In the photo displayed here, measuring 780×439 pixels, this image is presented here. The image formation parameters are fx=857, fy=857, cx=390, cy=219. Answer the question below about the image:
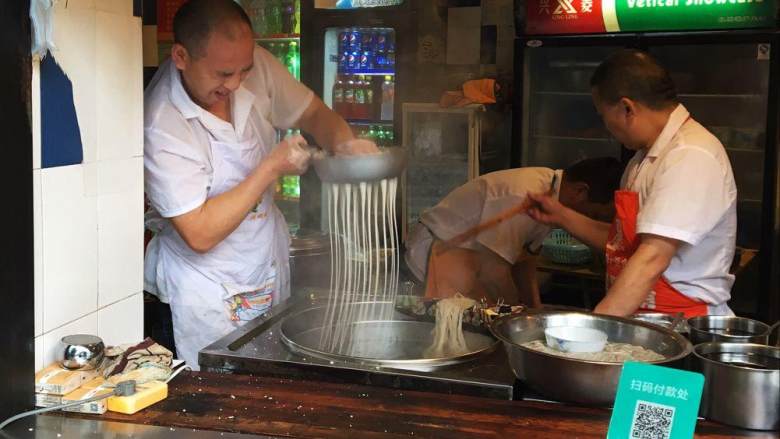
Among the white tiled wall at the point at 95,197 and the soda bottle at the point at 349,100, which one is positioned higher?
the soda bottle at the point at 349,100

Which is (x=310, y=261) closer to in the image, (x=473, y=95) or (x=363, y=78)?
(x=473, y=95)

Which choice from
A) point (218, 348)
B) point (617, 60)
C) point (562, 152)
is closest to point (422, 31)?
point (562, 152)

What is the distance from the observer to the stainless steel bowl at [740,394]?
1713mm

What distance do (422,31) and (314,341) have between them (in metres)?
3.82

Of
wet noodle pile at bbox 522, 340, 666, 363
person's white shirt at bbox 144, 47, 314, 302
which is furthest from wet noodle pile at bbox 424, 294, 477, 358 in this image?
person's white shirt at bbox 144, 47, 314, 302

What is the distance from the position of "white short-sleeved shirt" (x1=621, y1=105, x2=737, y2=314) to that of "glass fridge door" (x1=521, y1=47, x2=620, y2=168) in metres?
2.65

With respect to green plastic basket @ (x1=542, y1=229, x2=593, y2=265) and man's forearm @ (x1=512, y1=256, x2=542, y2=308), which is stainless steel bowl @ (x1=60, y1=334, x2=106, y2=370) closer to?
man's forearm @ (x1=512, y1=256, x2=542, y2=308)

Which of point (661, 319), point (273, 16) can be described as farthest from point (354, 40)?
point (661, 319)

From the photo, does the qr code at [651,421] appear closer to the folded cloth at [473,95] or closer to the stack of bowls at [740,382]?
the stack of bowls at [740,382]

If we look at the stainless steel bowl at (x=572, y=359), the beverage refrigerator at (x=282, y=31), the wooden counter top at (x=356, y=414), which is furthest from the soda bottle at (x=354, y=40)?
the wooden counter top at (x=356, y=414)

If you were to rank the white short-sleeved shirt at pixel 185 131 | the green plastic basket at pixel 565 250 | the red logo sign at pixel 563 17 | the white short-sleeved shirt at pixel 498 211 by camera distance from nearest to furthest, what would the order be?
the white short-sleeved shirt at pixel 185 131
the white short-sleeved shirt at pixel 498 211
the green plastic basket at pixel 565 250
the red logo sign at pixel 563 17

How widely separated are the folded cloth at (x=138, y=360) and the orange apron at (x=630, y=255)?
1.61 meters

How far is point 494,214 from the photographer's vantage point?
157 inches

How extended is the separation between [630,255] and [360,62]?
3.26 metres
